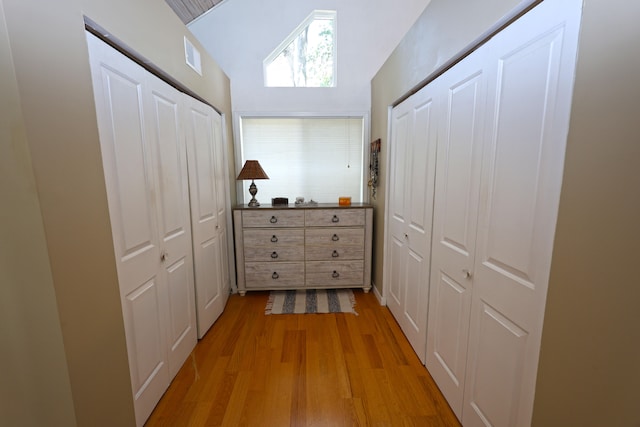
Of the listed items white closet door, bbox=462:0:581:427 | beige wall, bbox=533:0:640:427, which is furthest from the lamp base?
beige wall, bbox=533:0:640:427

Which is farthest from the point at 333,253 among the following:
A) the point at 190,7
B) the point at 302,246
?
the point at 190,7

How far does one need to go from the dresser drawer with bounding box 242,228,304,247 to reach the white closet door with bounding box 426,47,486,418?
146cm

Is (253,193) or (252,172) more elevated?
(252,172)

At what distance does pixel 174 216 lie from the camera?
1.62 meters

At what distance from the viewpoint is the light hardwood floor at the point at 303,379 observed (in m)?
1.38

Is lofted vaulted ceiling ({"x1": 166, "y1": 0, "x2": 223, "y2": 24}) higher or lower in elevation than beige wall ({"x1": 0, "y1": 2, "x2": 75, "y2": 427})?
higher

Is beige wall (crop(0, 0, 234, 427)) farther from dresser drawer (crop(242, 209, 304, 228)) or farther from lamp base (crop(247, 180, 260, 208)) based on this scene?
lamp base (crop(247, 180, 260, 208))

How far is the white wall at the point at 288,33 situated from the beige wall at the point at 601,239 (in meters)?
2.37

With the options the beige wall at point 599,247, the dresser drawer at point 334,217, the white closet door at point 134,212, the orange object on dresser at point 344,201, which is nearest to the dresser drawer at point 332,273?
the dresser drawer at point 334,217

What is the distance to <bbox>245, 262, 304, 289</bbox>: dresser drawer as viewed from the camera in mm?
2707

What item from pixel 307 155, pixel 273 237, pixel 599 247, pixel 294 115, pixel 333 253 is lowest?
pixel 333 253

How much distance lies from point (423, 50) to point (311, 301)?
237 cm

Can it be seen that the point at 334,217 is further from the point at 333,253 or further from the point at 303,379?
the point at 303,379

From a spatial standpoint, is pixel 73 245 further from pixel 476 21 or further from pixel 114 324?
pixel 476 21
